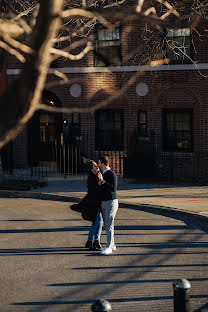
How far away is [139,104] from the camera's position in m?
22.8

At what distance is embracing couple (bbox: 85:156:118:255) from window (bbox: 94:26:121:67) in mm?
13370

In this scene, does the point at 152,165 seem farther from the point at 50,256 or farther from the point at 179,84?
the point at 50,256

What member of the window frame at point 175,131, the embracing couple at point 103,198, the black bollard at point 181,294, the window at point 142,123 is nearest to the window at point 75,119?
the window at point 142,123

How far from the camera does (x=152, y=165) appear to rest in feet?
71.9

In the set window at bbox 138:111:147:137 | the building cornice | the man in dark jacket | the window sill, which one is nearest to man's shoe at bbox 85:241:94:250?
the man in dark jacket

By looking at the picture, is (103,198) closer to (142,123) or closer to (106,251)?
(106,251)

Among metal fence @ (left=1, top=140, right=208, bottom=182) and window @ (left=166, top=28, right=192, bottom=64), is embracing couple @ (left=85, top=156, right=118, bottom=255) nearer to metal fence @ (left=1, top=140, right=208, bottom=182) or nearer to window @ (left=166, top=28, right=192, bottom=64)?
metal fence @ (left=1, top=140, right=208, bottom=182)

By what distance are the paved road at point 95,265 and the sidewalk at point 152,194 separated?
109cm

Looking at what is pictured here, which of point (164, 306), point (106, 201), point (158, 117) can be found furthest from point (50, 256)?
point (158, 117)

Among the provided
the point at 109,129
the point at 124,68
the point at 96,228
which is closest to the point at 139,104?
the point at 124,68

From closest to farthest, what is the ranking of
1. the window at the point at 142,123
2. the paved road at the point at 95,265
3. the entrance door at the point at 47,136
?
the paved road at the point at 95,265, the window at the point at 142,123, the entrance door at the point at 47,136

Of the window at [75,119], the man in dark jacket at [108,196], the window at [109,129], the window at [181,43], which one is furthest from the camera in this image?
the window at [75,119]

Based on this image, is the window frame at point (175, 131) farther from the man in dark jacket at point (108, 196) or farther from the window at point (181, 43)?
the man in dark jacket at point (108, 196)

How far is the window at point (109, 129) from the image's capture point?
23.5 meters
